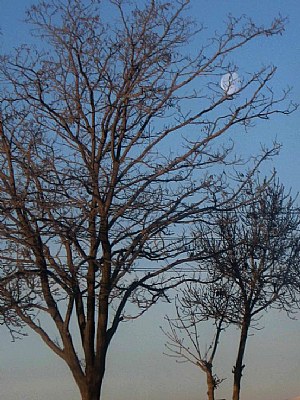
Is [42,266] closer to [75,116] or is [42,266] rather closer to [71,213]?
[71,213]

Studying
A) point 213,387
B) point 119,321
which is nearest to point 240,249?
point 213,387

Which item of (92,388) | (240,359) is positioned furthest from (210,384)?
(92,388)

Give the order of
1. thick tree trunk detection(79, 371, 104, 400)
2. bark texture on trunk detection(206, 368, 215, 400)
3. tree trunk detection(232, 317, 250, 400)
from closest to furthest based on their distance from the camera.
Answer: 1. thick tree trunk detection(79, 371, 104, 400)
2. bark texture on trunk detection(206, 368, 215, 400)
3. tree trunk detection(232, 317, 250, 400)

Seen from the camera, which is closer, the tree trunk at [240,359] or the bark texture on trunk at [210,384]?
the bark texture on trunk at [210,384]

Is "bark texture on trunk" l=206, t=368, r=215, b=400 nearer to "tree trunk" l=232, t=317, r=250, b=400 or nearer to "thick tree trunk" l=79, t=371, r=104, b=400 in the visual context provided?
"tree trunk" l=232, t=317, r=250, b=400

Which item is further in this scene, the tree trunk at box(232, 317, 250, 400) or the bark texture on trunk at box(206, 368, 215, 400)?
the tree trunk at box(232, 317, 250, 400)

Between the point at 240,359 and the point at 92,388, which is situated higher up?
the point at 240,359

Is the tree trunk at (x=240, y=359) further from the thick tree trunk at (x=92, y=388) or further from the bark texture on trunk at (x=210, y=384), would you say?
the thick tree trunk at (x=92, y=388)

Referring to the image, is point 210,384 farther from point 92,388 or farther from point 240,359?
point 92,388

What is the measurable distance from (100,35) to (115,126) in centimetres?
169

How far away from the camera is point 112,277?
14.3 meters

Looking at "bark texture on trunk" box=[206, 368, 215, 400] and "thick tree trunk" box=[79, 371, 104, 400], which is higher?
"bark texture on trunk" box=[206, 368, 215, 400]

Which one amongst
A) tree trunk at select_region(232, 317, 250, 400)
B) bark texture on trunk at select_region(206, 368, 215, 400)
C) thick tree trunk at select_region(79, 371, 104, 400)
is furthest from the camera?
tree trunk at select_region(232, 317, 250, 400)

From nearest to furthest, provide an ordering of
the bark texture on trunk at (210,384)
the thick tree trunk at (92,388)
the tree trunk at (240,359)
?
the thick tree trunk at (92,388), the bark texture on trunk at (210,384), the tree trunk at (240,359)
